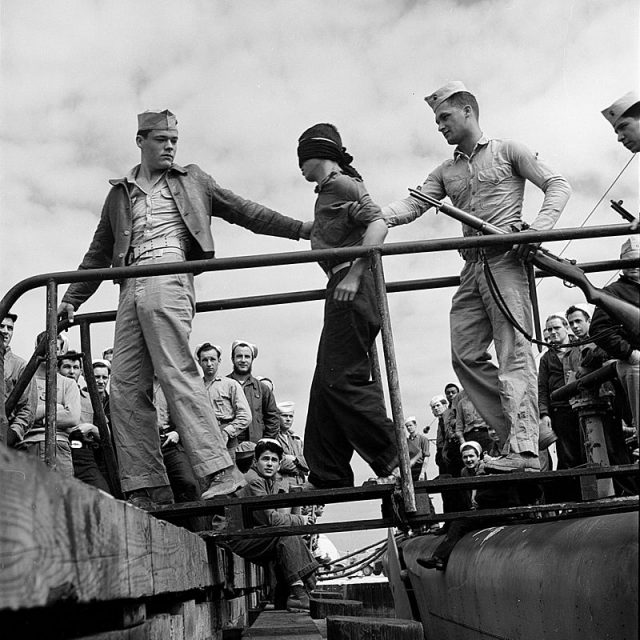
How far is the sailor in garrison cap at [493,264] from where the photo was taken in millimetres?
4082

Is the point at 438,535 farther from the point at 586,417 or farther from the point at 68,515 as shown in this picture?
the point at 68,515

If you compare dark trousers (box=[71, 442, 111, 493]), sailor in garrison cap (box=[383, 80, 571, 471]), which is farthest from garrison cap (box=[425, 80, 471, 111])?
dark trousers (box=[71, 442, 111, 493])

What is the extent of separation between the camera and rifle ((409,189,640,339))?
243cm

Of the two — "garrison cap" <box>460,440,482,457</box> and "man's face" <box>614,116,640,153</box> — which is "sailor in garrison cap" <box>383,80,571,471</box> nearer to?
"man's face" <box>614,116,640,153</box>

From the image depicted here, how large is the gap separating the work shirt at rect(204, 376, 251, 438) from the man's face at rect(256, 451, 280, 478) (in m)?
0.26

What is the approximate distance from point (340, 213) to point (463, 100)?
954 millimetres

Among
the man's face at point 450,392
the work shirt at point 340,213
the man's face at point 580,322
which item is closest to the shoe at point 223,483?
the work shirt at point 340,213

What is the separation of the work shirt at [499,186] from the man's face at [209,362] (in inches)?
108

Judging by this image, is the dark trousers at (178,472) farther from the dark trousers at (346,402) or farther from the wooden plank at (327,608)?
the dark trousers at (346,402)

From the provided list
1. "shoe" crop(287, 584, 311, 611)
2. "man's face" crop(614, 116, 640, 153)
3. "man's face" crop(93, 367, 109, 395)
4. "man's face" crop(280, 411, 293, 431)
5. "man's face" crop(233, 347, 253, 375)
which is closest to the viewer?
"man's face" crop(614, 116, 640, 153)

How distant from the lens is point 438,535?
17.6 feet

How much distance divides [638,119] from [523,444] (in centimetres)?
147

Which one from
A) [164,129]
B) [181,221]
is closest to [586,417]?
[181,221]

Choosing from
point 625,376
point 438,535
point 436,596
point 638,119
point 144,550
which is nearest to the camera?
point 144,550
